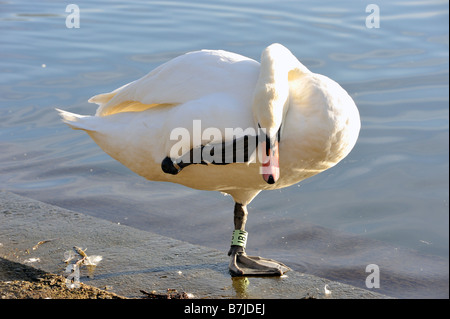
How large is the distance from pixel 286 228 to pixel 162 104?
90.8 inches

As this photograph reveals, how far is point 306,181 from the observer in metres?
7.67

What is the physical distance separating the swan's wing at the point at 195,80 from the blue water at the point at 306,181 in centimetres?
191

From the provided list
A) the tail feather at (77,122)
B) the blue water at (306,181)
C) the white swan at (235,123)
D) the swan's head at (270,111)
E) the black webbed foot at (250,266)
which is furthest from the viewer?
the blue water at (306,181)

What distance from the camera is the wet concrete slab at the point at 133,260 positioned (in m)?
4.35

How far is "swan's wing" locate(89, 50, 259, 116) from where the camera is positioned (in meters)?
4.31

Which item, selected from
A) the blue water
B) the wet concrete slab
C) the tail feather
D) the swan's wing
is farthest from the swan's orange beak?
the blue water

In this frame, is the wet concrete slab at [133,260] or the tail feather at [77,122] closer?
the wet concrete slab at [133,260]

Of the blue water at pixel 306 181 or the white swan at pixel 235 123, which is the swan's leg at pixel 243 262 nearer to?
the white swan at pixel 235 123

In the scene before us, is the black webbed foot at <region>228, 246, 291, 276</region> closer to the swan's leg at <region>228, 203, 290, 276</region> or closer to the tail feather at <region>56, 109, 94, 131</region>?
the swan's leg at <region>228, 203, 290, 276</region>

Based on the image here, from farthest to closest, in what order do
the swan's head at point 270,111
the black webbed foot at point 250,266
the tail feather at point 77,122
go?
1. the tail feather at point 77,122
2. the black webbed foot at point 250,266
3. the swan's head at point 270,111

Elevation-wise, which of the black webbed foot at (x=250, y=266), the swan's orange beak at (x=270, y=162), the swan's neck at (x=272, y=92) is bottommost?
the black webbed foot at (x=250, y=266)

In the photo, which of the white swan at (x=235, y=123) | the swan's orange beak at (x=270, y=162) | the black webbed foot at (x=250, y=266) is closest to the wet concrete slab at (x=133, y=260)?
the black webbed foot at (x=250, y=266)

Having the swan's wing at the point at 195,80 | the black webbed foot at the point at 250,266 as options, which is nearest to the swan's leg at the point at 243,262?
the black webbed foot at the point at 250,266

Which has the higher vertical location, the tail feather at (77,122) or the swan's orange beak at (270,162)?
the tail feather at (77,122)
